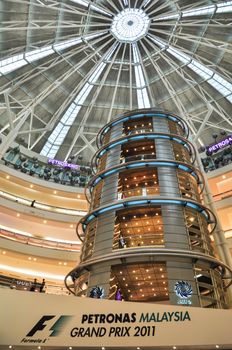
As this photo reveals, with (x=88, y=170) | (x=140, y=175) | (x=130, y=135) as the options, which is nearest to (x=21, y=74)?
(x=88, y=170)

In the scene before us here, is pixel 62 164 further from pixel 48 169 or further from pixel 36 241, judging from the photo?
pixel 36 241

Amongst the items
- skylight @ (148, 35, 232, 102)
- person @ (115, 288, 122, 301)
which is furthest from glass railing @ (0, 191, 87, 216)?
skylight @ (148, 35, 232, 102)

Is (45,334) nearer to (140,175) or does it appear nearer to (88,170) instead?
(140,175)

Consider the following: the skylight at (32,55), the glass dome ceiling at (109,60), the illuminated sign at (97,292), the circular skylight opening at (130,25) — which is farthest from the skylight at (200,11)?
the illuminated sign at (97,292)

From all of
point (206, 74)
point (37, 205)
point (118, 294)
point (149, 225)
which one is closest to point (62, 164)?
point (37, 205)

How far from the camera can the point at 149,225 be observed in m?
24.8

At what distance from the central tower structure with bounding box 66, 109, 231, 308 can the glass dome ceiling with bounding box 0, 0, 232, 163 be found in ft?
36.4

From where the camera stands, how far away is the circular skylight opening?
4034 cm

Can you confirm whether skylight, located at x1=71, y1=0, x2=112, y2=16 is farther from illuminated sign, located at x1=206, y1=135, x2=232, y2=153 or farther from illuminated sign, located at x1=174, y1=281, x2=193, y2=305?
illuminated sign, located at x1=174, y1=281, x2=193, y2=305

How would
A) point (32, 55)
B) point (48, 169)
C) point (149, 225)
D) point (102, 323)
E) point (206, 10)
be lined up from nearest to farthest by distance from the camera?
point (102, 323)
point (149, 225)
point (206, 10)
point (32, 55)
point (48, 169)

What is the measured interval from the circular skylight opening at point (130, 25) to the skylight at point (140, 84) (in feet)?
6.58

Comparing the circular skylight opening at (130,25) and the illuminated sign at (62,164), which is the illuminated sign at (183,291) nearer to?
the illuminated sign at (62,164)

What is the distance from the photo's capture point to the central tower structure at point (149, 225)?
766 inches

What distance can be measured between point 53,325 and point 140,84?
38086 mm
